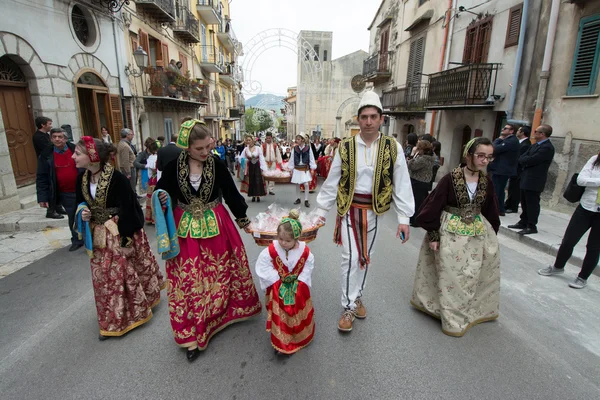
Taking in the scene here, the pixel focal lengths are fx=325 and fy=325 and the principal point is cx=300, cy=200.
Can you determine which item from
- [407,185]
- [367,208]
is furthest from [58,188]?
[407,185]

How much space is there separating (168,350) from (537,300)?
403cm

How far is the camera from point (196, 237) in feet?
8.79

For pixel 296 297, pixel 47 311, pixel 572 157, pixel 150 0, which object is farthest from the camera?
pixel 150 0

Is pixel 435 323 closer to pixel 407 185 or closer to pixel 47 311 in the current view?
pixel 407 185

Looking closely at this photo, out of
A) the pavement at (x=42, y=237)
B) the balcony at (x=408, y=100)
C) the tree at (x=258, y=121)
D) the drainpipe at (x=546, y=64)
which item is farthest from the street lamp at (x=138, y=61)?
the tree at (x=258, y=121)

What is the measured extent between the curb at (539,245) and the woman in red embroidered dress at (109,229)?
228 inches

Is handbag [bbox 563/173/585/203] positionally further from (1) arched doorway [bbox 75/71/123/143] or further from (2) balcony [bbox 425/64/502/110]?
(1) arched doorway [bbox 75/71/123/143]

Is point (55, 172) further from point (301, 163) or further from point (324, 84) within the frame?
point (324, 84)

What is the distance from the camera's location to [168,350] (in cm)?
287

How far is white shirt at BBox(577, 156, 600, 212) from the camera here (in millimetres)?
3732

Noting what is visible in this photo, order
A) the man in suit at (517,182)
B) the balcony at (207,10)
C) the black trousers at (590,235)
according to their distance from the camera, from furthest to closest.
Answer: the balcony at (207,10)
the man in suit at (517,182)
the black trousers at (590,235)

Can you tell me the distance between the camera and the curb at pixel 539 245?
4.72 meters

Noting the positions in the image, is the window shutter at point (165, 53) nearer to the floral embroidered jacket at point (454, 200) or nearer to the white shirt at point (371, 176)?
the white shirt at point (371, 176)

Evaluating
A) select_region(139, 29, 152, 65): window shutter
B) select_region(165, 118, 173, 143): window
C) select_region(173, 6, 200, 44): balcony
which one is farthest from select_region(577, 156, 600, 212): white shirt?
select_region(173, 6, 200, 44): balcony
